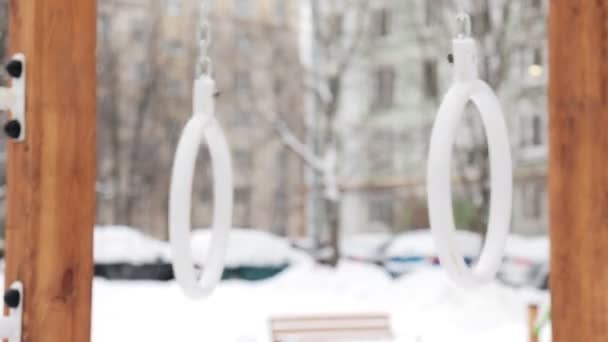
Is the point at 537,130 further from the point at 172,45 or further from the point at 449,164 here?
the point at 449,164

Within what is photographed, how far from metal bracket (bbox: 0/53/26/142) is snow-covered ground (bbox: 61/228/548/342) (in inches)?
175

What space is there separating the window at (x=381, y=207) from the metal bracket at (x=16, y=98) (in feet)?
67.7

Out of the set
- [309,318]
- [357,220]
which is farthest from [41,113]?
[357,220]

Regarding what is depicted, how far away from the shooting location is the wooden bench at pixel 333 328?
4664 mm

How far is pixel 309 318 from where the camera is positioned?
4.95 meters

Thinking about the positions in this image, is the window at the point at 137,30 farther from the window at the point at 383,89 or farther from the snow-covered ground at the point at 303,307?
the snow-covered ground at the point at 303,307

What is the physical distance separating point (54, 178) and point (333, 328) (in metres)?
3.37

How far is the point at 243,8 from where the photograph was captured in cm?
2531

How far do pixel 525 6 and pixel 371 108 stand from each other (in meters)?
9.48

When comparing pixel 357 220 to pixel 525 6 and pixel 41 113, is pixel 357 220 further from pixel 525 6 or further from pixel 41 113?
pixel 41 113

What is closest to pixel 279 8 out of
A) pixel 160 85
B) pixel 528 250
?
pixel 160 85

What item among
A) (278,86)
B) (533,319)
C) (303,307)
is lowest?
(303,307)

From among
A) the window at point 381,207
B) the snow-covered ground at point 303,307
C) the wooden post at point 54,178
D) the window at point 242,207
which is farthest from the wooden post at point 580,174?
the window at point 242,207

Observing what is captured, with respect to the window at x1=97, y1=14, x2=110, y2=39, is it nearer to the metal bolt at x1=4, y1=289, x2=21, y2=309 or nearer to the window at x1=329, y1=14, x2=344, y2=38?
the window at x1=329, y1=14, x2=344, y2=38
